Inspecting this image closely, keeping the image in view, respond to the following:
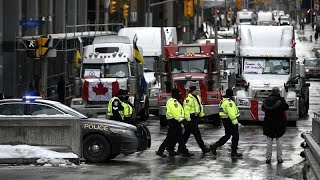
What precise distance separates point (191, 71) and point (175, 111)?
10233mm

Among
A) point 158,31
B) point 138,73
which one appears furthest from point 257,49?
point 158,31

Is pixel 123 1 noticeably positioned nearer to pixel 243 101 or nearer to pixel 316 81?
pixel 316 81

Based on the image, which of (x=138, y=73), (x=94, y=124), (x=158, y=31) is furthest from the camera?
(x=158, y=31)

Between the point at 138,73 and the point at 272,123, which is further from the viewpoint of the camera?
the point at 138,73

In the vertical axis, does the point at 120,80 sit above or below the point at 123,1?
below

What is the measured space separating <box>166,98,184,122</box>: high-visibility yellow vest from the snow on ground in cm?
269

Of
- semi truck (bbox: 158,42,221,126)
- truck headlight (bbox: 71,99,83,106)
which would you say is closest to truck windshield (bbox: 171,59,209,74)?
semi truck (bbox: 158,42,221,126)

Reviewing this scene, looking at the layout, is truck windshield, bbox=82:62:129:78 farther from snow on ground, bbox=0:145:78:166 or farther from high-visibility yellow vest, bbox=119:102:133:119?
snow on ground, bbox=0:145:78:166

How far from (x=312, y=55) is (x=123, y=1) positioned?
2213cm

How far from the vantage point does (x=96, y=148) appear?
19531 mm

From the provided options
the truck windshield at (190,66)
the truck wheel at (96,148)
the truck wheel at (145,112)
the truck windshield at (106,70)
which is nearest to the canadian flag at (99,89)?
the truck windshield at (106,70)

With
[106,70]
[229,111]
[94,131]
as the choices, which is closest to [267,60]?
[106,70]

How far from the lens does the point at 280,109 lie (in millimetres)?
19500

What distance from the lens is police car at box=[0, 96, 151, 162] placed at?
19500 mm
